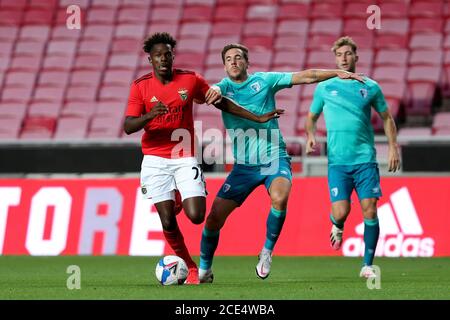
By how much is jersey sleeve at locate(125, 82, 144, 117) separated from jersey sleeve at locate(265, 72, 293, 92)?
4.58 feet

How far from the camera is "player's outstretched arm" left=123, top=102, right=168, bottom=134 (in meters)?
10.5

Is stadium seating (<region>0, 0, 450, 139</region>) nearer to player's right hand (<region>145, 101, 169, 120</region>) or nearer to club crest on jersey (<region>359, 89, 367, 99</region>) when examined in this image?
club crest on jersey (<region>359, 89, 367, 99</region>)

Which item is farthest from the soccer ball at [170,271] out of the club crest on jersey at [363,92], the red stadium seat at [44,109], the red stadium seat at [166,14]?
the red stadium seat at [166,14]

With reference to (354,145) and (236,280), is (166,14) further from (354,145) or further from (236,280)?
(236,280)

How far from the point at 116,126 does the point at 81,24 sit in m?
3.59

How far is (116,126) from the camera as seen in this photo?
20.8m

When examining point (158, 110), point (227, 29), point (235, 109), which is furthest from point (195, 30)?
point (158, 110)

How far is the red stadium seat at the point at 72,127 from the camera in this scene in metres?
20.9

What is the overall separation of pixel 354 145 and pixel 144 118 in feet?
8.71

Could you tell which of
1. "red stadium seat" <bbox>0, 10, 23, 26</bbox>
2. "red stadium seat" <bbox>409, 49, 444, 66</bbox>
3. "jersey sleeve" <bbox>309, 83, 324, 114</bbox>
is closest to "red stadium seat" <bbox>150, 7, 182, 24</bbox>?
"red stadium seat" <bbox>0, 10, 23, 26</bbox>

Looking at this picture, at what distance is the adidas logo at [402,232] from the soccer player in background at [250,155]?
4298 millimetres
